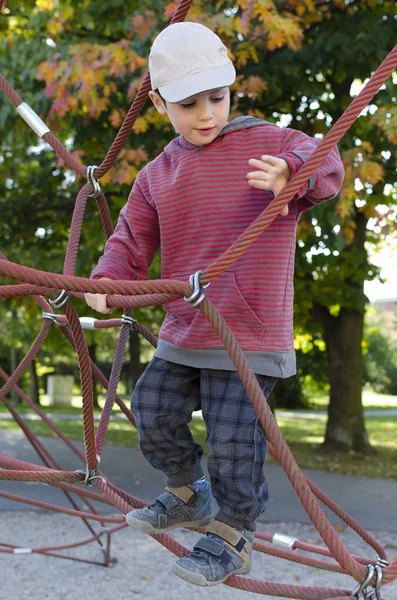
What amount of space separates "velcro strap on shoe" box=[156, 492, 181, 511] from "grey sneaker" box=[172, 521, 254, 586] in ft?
0.46

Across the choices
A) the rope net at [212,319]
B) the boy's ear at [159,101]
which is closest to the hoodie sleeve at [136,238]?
the rope net at [212,319]

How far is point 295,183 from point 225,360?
478mm

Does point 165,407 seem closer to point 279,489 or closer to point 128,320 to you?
point 128,320

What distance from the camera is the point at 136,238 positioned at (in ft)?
6.72

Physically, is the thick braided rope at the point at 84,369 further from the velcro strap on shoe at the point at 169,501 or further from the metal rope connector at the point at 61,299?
the velcro strap on shoe at the point at 169,501

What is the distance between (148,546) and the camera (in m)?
5.37

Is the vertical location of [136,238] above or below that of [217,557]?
above

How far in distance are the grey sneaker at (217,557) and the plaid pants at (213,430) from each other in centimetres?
3

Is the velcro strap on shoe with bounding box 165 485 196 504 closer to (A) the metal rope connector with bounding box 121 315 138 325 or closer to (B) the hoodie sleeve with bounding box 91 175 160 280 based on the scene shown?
(B) the hoodie sleeve with bounding box 91 175 160 280

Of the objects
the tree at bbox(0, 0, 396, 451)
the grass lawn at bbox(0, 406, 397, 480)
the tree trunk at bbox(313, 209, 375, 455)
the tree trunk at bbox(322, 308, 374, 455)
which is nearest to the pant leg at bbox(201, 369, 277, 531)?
the tree at bbox(0, 0, 396, 451)

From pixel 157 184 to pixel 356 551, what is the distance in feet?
12.7

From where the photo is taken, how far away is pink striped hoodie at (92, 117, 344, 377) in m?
1.88

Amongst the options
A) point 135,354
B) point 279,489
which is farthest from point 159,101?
point 135,354

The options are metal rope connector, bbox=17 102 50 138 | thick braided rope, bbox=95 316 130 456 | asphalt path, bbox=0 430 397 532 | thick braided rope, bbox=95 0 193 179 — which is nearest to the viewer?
thick braided rope, bbox=95 0 193 179
